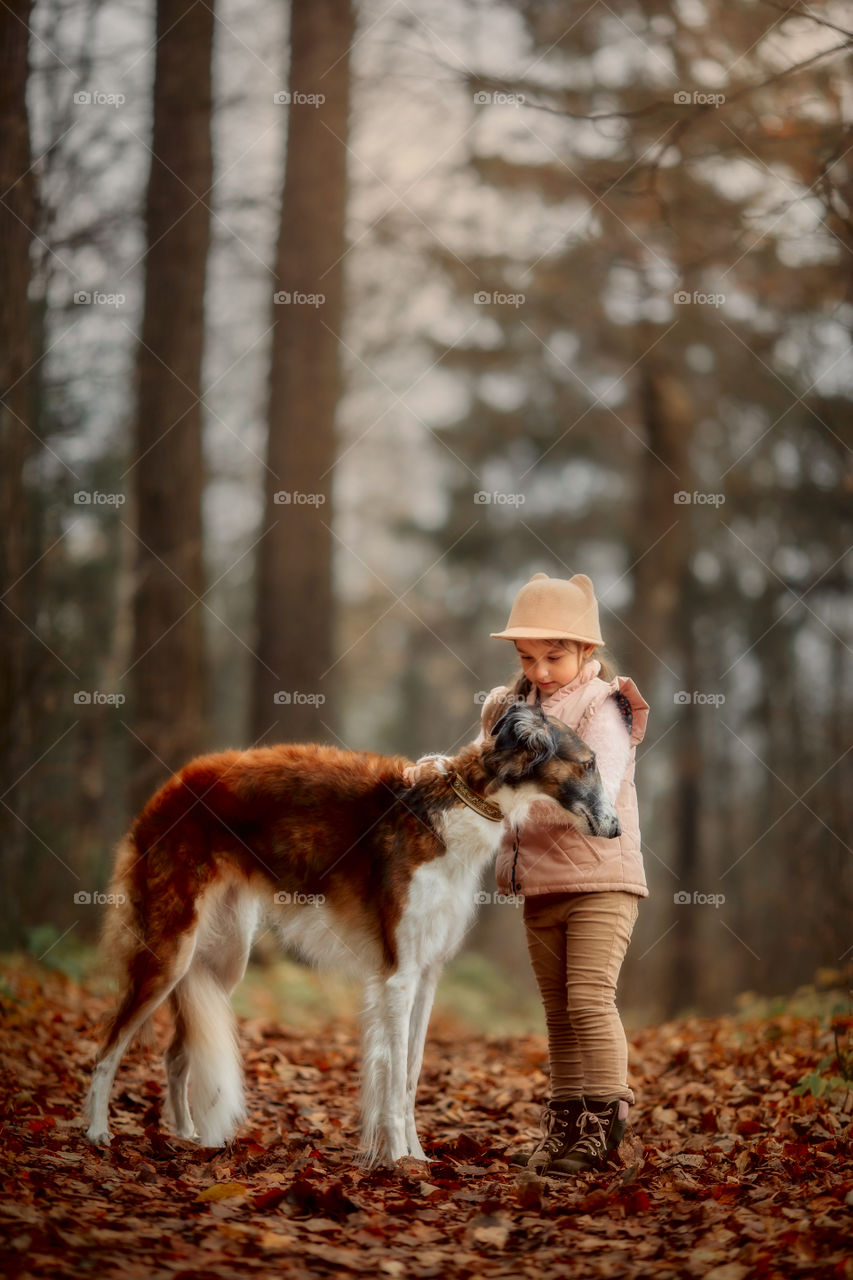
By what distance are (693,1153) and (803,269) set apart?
333 inches

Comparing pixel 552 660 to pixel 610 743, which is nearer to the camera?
pixel 610 743

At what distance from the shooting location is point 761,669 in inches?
694

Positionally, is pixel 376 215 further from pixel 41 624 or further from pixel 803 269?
pixel 41 624

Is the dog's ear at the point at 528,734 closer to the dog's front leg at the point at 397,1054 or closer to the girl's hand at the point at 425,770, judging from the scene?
the girl's hand at the point at 425,770

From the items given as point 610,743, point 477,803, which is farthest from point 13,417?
point 610,743

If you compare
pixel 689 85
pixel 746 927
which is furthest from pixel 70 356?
pixel 746 927
